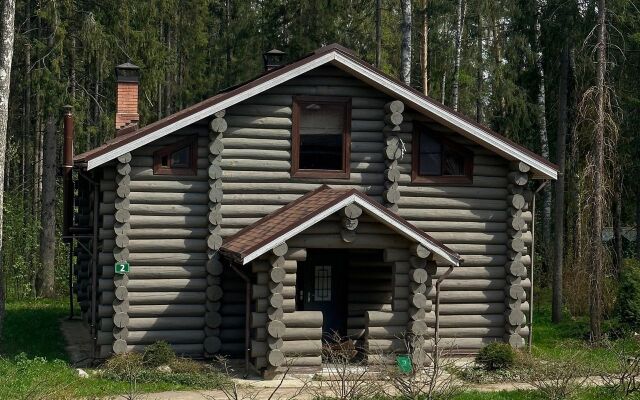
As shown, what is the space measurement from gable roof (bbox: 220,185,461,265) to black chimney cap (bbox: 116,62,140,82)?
6213mm

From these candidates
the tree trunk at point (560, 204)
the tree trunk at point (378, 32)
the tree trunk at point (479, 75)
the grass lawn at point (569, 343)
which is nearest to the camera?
the grass lawn at point (569, 343)

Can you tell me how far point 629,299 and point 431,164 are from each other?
6.97 meters

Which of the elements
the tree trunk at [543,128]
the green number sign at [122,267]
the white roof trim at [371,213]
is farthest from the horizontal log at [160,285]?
the tree trunk at [543,128]

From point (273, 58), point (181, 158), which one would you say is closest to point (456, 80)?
point (273, 58)

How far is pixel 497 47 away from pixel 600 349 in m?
23.4

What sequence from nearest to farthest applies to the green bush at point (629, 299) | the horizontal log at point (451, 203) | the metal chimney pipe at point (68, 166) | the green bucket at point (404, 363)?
1. the green bucket at point (404, 363)
2. the metal chimney pipe at point (68, 166)
3. the horizontal log at point (451, 203)
4. the green bush at point (629, 299)

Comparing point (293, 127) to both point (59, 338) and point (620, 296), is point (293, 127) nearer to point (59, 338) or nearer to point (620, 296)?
point (59, 338)

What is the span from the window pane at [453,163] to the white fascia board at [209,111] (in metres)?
3.40

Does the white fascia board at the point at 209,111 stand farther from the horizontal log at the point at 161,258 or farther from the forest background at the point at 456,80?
the forest background at the point at 456,80

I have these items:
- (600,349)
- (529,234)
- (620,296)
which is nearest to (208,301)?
(529,234)

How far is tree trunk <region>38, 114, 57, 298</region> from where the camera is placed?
3212cm

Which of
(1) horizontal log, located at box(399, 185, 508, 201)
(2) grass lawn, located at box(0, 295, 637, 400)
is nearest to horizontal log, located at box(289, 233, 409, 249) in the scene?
(1) horizontal log, located at box(399, 185, 508, 201)

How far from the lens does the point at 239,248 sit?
18266 mm

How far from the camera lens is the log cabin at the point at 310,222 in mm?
18516
